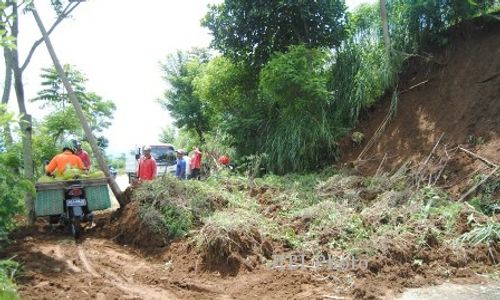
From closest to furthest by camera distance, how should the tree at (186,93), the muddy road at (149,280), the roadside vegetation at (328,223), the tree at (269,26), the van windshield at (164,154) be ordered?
the muddy road at (149,280), the roadside vegetation at (328,223), the tree at (269,26), the van windshield at (164,154), the tree at (186,93)

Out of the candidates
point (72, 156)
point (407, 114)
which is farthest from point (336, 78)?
point (72, 156)

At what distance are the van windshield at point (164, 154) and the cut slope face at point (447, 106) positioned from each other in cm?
1009

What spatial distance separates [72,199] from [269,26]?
7.42 metres

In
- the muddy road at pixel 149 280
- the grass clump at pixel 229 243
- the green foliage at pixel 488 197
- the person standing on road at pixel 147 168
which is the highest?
the person standing on road at pixel 147 168

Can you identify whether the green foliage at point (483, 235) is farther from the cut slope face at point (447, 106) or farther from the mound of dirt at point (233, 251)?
the mound of dirt at point (233, 251)

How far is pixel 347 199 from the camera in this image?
23.4ft

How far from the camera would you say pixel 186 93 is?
26.5 m

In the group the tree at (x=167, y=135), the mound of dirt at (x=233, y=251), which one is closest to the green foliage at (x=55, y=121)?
the mound of dirt at (x=233, y=251)

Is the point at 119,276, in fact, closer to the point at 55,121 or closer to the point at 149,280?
the point at 149,280

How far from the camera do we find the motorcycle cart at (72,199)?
6.84 m

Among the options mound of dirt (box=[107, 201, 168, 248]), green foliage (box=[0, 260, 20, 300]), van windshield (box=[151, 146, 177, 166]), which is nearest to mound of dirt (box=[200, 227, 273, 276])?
mound of dirt (box=[107, 201, 168, 248])

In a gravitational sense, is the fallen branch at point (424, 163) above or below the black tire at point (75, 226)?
above

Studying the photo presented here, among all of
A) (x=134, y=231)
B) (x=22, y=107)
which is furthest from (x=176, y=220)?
(x=22, y=107)

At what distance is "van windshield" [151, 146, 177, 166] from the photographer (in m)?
18.5
